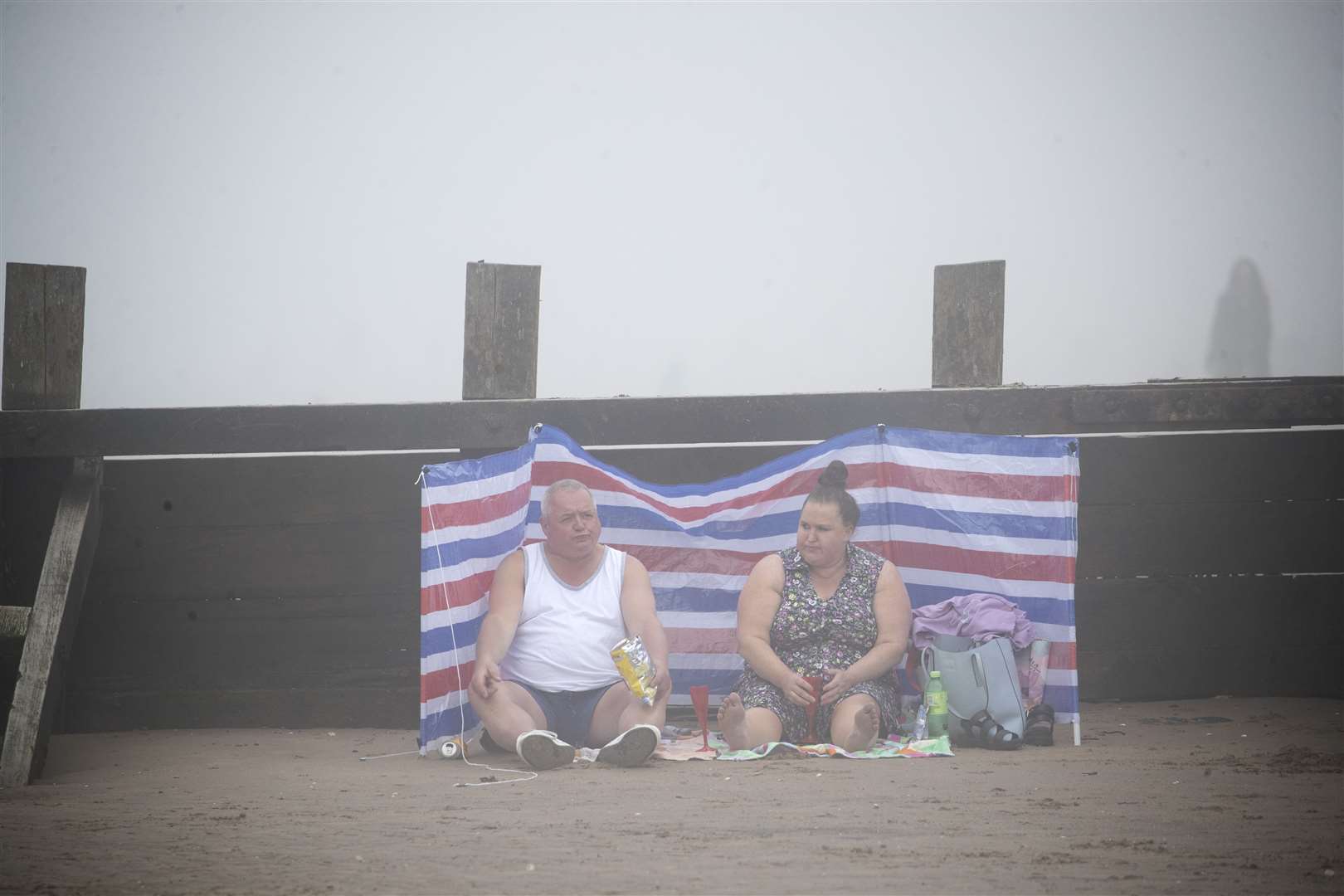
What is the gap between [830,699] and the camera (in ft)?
18.0

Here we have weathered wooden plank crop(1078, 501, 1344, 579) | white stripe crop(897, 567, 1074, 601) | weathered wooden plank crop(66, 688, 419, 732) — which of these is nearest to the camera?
white stripe crop(897, 567, 1074, 601)

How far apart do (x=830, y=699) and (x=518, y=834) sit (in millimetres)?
1929

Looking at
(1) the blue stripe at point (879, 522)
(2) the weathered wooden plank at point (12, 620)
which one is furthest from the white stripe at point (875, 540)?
(2) the weathered wooden plank at point (12, 620)

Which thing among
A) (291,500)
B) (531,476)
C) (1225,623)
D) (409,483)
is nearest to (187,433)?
(291,500)

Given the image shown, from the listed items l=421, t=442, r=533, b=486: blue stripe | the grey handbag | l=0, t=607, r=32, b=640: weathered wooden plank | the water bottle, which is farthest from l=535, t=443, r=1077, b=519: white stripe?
l=0, t=607, r=32, b=640: weathered wooden plank

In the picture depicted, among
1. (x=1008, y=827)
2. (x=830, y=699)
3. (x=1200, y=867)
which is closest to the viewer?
(x=1200, y=867)

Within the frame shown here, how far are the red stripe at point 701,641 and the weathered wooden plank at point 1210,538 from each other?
78.2 inches

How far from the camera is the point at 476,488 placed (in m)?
5.98

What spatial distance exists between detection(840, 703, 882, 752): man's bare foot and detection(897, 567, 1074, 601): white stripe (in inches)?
35.4

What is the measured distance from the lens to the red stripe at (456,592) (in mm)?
5801

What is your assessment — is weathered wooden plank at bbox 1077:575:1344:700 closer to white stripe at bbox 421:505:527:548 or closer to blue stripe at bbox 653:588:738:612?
blue stripe at bbox 653:588:738:612

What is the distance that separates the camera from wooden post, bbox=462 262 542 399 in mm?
6453

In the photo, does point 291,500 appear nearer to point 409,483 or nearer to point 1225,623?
point 409,483

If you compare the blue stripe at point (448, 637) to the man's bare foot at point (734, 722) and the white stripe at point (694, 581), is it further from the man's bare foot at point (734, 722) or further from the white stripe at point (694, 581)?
the man's bare foot at point (734, 722)
